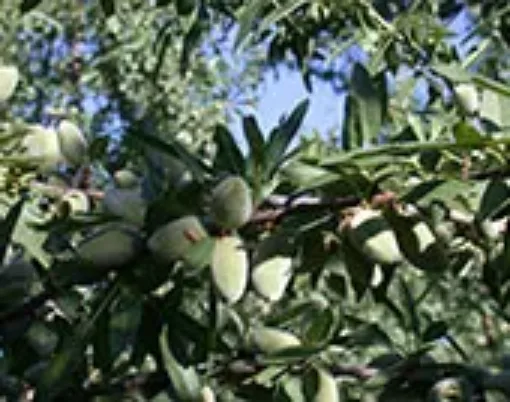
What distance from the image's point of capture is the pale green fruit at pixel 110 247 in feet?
2.70

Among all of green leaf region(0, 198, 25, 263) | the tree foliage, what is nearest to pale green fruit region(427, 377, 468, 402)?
the tree foliage

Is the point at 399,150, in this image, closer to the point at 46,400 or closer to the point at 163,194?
the point at 163,194

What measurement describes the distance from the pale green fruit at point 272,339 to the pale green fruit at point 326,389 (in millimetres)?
42

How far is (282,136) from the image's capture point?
888mm

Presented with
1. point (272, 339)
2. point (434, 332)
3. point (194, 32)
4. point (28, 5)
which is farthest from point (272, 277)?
point (194, 32)

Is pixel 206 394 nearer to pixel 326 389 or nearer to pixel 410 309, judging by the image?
pixel 326 389

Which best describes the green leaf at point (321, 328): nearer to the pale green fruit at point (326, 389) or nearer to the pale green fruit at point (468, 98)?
the pale green fruit at point (326, 389)

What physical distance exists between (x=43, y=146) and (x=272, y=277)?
0.86 feet

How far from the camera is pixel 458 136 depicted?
0.78m

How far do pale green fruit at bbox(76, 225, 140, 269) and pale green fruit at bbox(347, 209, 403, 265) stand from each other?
150mm

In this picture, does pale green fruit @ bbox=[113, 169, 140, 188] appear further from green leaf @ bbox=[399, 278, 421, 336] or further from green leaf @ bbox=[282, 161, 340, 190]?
green leaf @ bbox=[399, 278, 421, 336]

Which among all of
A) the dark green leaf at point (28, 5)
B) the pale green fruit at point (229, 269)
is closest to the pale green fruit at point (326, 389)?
the pale green fruit at point (229, 269)

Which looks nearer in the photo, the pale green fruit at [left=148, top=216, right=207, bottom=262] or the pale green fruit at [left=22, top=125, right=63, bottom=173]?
the pale green fruit at [left=148, top=216, right=207, bottom=262]

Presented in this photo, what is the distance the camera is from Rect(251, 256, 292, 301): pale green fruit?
831 millimetres
